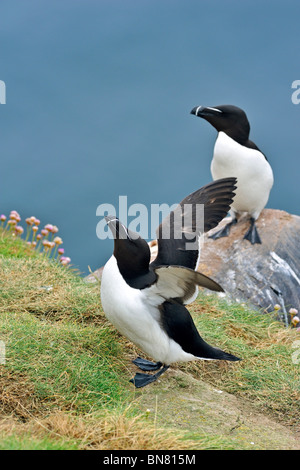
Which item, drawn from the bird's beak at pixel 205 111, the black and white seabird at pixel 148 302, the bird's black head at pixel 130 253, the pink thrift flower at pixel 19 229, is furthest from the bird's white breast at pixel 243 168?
the bird's black head at pixel 130 253

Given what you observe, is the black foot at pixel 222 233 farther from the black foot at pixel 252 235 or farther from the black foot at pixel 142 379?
the black foot at pixel 142 379

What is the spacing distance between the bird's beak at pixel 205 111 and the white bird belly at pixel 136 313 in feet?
10.5

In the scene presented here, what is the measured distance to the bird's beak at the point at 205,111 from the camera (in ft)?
23.7

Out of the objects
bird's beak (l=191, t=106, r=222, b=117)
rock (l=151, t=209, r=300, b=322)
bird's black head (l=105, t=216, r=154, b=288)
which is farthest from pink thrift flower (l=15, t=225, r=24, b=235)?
bird's black head (l=105, t=216, r=154, b=288)

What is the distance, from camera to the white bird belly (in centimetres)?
427

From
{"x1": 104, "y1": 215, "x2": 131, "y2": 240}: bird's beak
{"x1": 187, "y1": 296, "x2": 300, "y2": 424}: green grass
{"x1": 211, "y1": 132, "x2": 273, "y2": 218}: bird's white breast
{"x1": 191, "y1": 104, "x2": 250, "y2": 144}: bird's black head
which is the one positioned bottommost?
{"x1": 187, "y1": 296, "x2": 300, "y2": 424}: green grass

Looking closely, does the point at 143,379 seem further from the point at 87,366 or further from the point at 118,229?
the point at 118,229

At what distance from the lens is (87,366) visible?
4.49 m

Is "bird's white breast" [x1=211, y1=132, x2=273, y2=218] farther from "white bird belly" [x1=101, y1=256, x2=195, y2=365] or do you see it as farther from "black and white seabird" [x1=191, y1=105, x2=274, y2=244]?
"white bird belly" [x1=101, y1=256, x2=195, y2=365]

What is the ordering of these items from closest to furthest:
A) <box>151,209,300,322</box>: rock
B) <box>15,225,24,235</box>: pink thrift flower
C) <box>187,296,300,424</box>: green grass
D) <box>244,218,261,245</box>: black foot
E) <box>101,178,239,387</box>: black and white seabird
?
<box>101,178,239,387</box>: black and white seabird
<box>187,296,300,424</box>: green grass
<box>151,209,300,322</box>: rock
<box>15,225,24,235</box>: pink thrift flower
<box>244,218,261,245</box>: black foot

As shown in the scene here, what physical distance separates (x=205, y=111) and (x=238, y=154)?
59 cm

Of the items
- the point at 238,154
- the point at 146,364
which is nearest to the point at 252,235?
the point at 238,154
